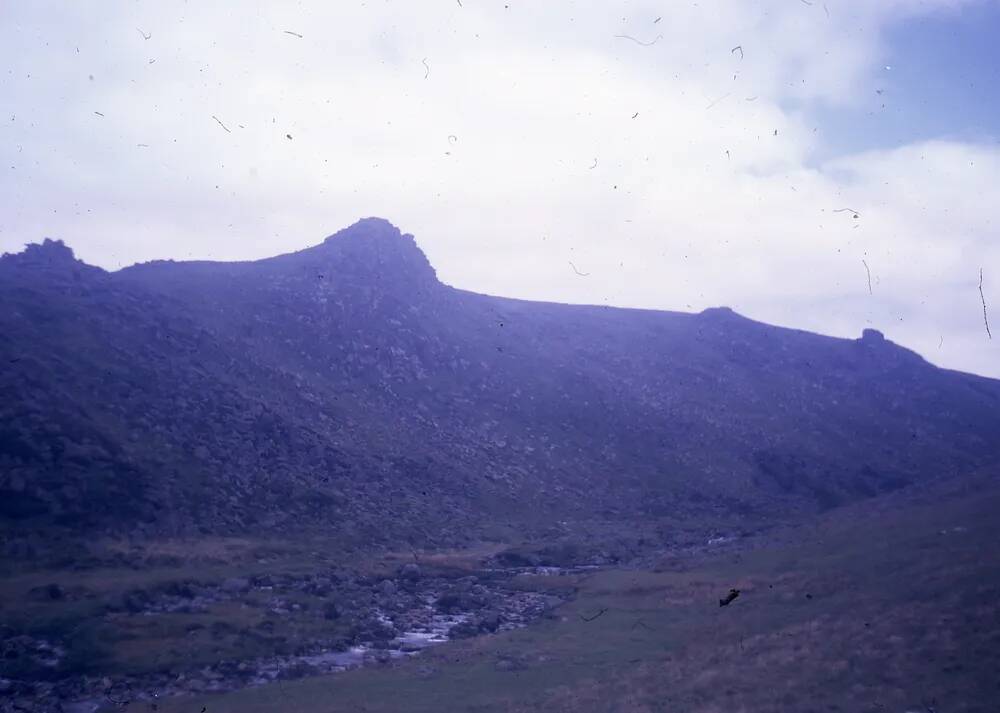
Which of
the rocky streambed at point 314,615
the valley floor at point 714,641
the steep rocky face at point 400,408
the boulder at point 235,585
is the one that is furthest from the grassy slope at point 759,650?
the steep rocky face at point 400,408

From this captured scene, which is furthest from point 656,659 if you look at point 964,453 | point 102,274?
point 964,453

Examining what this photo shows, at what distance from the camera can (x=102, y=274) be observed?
3061 inches

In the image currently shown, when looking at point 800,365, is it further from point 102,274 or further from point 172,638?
point 172,638

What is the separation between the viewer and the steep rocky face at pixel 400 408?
168 feet

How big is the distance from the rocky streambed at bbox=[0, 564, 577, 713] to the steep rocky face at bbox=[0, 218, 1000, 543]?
10353 mm

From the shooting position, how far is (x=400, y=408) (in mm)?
83625

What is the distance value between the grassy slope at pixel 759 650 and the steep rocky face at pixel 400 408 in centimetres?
2318

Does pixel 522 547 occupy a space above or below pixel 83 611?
below

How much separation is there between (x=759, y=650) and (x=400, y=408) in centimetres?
6265

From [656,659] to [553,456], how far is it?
194 feet

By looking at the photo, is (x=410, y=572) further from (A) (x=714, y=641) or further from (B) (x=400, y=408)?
(B) (x=400, y=408)

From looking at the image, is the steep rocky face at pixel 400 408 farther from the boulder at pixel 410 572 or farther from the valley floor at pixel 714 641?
the valley floor at pixel 714 641

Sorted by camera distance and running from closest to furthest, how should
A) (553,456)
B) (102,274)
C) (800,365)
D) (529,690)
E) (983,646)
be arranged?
(983,646) → (529,690) → (102,274) → (553,456) → (800,365)

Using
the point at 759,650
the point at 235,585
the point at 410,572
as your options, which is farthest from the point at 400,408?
the point at 759,650
